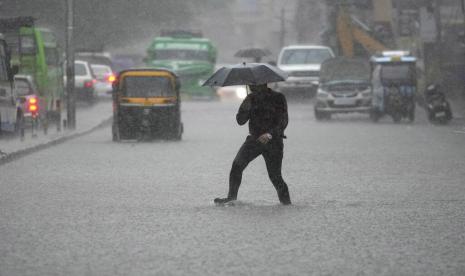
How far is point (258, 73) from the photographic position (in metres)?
15.0

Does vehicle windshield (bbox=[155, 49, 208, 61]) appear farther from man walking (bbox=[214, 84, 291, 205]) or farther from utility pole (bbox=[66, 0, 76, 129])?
man walking (bbox=[214, 84, 291, 205])

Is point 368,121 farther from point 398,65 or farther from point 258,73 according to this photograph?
point 258,73

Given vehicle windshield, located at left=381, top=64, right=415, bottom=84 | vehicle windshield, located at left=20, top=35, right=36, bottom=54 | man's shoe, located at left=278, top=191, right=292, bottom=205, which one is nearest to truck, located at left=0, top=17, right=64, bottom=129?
vehicle windshield, located at left=20, top=35, right=36, bottom=54

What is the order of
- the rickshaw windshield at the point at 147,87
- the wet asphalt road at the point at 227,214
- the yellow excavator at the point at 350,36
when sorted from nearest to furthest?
the wet asphalt road at the point at 227,214
the rickshaw windshield at the point at 147,87
the yellow excavator at the point at 350,36

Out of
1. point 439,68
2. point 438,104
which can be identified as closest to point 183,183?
point 438,104

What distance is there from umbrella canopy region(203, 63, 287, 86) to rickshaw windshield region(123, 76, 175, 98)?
1595 centimetres

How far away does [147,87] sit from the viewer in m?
31.2

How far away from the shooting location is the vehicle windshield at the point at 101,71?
59.2 meters

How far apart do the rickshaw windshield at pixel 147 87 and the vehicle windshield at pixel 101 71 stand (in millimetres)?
27959

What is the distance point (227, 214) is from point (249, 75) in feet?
5.94

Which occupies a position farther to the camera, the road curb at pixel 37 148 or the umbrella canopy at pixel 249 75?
the road curb at pixel 37 148

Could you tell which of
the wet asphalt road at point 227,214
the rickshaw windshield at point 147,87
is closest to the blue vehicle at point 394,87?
the rickshaw windshield at point 147,87

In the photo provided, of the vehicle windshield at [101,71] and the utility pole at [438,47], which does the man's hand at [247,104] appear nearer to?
the utility pole at [438,47]

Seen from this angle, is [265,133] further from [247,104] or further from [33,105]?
[33,105]
